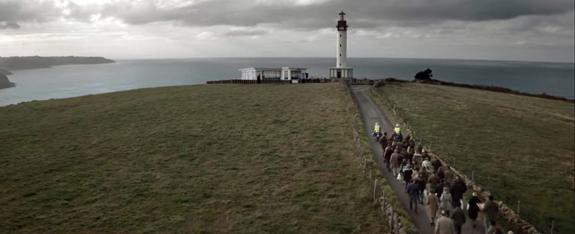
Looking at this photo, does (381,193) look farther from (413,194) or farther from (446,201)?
(446,201)

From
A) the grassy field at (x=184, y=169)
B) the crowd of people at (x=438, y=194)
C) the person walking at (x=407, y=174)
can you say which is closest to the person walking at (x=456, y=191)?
the crowd of people at (x=438, y=194)

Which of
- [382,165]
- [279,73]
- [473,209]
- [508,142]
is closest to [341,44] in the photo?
[279,73]

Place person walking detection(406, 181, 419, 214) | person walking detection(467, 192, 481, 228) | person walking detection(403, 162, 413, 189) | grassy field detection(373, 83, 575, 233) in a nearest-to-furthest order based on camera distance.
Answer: person walking detection(467, 192, 481, 228) < person walking detection(406, 181, 419, 214) < person walking detection(403, 162, 413, 189) < grassy field detection(373, 83, 575, 233)

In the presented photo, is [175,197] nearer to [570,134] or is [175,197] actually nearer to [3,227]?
[3,227]

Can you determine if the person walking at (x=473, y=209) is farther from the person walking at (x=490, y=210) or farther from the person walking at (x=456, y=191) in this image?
the person walking at (x=456, y=191)

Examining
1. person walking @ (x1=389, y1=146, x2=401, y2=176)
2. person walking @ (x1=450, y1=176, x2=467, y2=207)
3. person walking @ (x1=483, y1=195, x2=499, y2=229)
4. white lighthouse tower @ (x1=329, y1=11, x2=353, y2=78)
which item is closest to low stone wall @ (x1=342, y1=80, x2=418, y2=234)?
person walking @ (x1=389, y1=146, x2=401, y2=176)

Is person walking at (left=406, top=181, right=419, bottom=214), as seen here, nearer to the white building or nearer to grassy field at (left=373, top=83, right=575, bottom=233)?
grassy field at (left=373, top=83, right=575, bottom=233)
